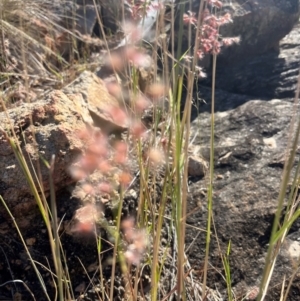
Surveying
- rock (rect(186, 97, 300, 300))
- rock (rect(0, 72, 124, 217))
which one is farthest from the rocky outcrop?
rock (rect(0, 72, 124, 217))

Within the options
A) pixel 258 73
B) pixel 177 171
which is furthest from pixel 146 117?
pixel 177 171

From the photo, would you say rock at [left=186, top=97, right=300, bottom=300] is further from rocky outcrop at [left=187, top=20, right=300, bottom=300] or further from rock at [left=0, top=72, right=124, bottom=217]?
rock at [left=0, top=72, right=124, bottom=217]

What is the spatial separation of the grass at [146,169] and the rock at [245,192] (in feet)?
0.13

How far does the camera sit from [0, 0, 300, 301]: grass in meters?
0.81

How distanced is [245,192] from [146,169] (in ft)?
1.99

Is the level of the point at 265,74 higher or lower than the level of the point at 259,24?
lower

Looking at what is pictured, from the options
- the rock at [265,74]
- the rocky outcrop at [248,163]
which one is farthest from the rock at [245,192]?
the rock at [265,74]

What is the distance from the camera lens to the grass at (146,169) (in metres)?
0.81

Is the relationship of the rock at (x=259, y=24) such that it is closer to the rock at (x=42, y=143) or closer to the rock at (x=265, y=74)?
the rock at (x=265, y=74)

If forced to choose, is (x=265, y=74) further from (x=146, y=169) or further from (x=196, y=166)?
(x=146, y=169)

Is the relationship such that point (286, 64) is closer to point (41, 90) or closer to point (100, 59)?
point (100, 59)

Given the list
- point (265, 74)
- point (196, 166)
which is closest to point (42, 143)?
point (196, 166)

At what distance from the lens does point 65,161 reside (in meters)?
1.35

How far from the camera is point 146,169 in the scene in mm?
1034
